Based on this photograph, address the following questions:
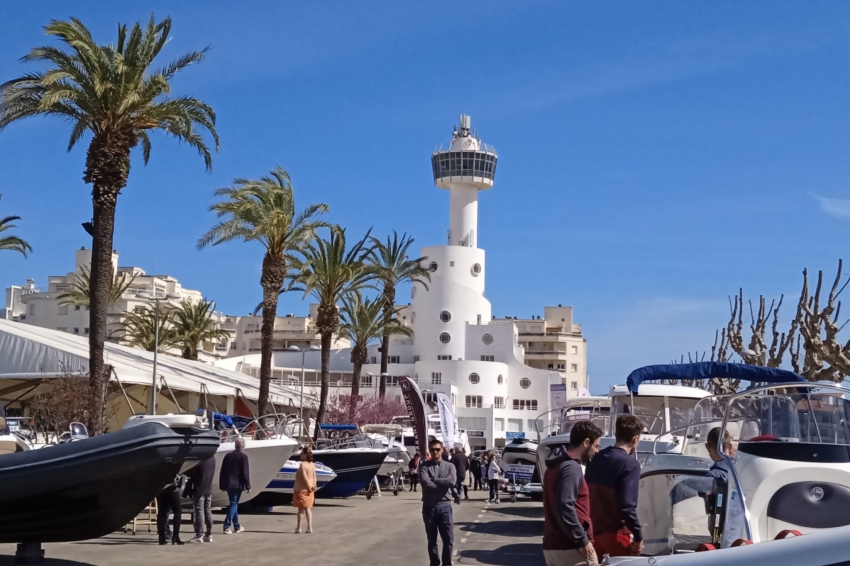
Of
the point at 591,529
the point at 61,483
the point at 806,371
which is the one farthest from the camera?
the point at 806,371

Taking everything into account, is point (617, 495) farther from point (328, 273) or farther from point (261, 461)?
point (328, 273)

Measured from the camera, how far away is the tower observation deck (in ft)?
348

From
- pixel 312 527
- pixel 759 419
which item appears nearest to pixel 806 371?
pixel 312 527

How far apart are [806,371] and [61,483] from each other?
3425 centimetres

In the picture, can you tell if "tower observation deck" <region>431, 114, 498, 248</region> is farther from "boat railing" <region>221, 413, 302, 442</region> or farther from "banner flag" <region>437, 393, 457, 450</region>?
"boat railing" <region>221, 413, 302, 442</region>

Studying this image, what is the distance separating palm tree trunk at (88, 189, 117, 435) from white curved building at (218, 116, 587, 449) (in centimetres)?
6166

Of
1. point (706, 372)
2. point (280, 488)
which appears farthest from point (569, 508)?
point (280, 488)

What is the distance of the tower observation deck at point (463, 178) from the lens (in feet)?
348

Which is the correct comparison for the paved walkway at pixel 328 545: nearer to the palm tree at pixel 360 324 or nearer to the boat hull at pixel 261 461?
the boat hull at pixel 261 461

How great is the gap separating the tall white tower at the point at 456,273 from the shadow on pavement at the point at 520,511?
68.8 meters

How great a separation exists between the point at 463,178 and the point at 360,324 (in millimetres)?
51428

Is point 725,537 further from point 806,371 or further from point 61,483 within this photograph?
point 806,371

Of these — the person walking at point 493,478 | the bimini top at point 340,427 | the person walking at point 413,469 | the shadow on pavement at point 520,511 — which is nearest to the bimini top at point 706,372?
the shadow on pavement at point 520,511

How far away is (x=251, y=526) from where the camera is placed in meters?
21.1
